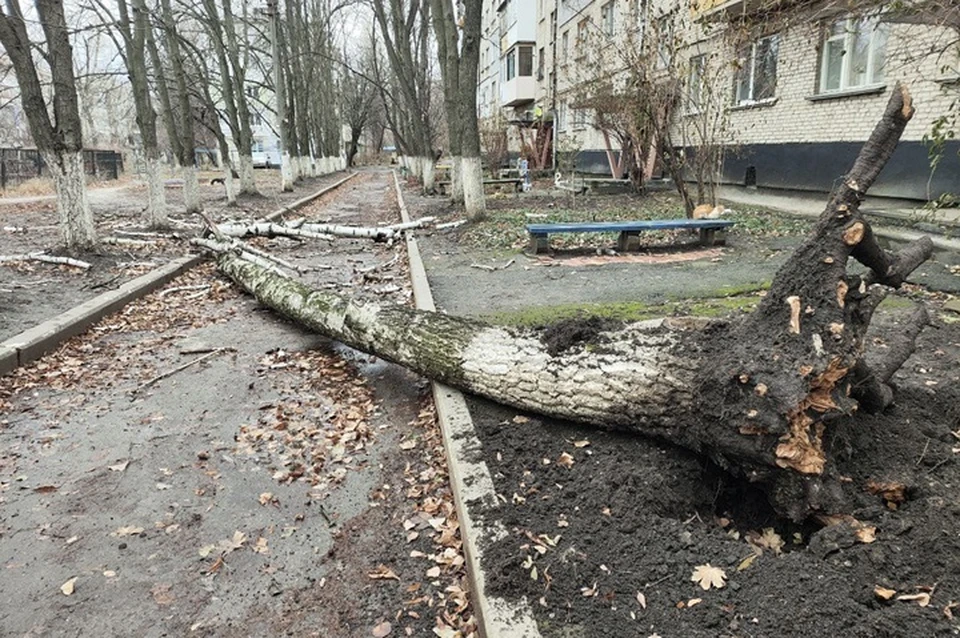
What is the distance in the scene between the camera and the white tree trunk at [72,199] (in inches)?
307

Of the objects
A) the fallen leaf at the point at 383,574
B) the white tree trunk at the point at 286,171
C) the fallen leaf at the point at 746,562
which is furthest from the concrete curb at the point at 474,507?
the white tree trunk at the point at 286,171

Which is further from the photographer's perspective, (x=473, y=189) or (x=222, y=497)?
(x=473, y=189)

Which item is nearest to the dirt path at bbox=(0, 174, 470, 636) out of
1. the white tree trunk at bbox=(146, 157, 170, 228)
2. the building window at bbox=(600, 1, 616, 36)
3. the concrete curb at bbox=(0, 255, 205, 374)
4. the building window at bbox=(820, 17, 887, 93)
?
the concrete curb at bbox=(0, 255, 205, 374)

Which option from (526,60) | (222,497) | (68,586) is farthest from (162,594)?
(526,60)

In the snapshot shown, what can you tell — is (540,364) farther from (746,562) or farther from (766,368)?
(746,562)

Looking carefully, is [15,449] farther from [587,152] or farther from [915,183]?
[587,152]

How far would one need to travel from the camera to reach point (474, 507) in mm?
2568

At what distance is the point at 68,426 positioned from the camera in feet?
12.5

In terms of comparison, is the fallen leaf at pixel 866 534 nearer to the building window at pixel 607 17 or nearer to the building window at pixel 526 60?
the building window at pixel 607 17

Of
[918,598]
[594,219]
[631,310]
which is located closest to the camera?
[918,598]

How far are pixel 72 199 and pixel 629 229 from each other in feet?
23.8

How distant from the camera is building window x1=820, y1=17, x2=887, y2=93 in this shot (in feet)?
36.6

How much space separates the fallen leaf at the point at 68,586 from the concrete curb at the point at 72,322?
2.79 m

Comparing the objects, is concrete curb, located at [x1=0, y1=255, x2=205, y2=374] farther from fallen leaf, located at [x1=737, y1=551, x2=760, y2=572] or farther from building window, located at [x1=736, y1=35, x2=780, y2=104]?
building window, located at [x1=736, y1=35, x2=780, y2=104]
